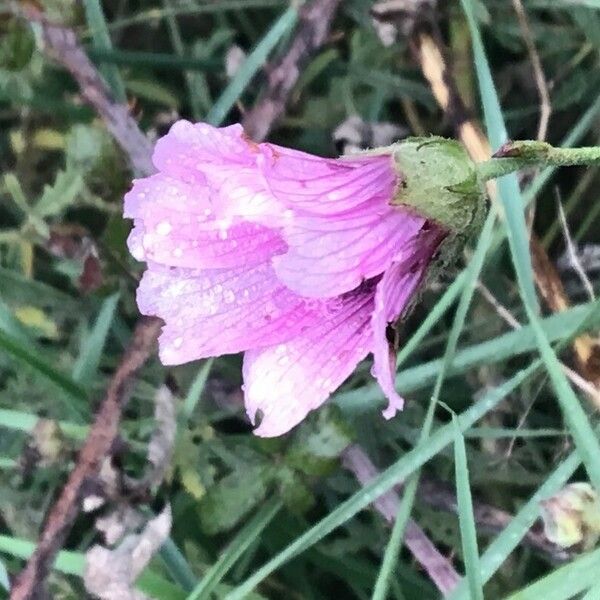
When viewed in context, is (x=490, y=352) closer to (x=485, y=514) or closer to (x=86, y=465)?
(x=485, y=514)

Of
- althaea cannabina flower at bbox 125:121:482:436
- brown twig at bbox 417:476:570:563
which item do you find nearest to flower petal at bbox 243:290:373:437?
althaea cannabina flower at bbox 125:121:482:436

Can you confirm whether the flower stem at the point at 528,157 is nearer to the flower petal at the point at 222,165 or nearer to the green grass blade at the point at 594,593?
the flower petal at the point at 222,165

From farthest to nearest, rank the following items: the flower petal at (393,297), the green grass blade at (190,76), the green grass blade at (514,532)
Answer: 1. the green grass blade at (190,76)
2. the green grass blade at (514,532)
3. the flower petal at (393,297)

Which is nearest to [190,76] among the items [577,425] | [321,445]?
[321,445]

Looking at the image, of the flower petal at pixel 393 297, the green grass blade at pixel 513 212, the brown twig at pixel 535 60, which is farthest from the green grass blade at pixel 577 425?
the brown twig at pixel 535 60

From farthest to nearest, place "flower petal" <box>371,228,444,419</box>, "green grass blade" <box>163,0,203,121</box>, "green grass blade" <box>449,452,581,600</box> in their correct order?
"green grass blade" <box>163,0,203,121</box>
"green grass blade" <box>449,452,581,600</box>
"flower petal" <box>371,228,444,419</box>

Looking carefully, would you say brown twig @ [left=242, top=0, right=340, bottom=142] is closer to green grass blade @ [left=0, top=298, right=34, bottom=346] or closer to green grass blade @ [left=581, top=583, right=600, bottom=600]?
green grass blade @ [left=0, top=298, right=34, bottom=346]
